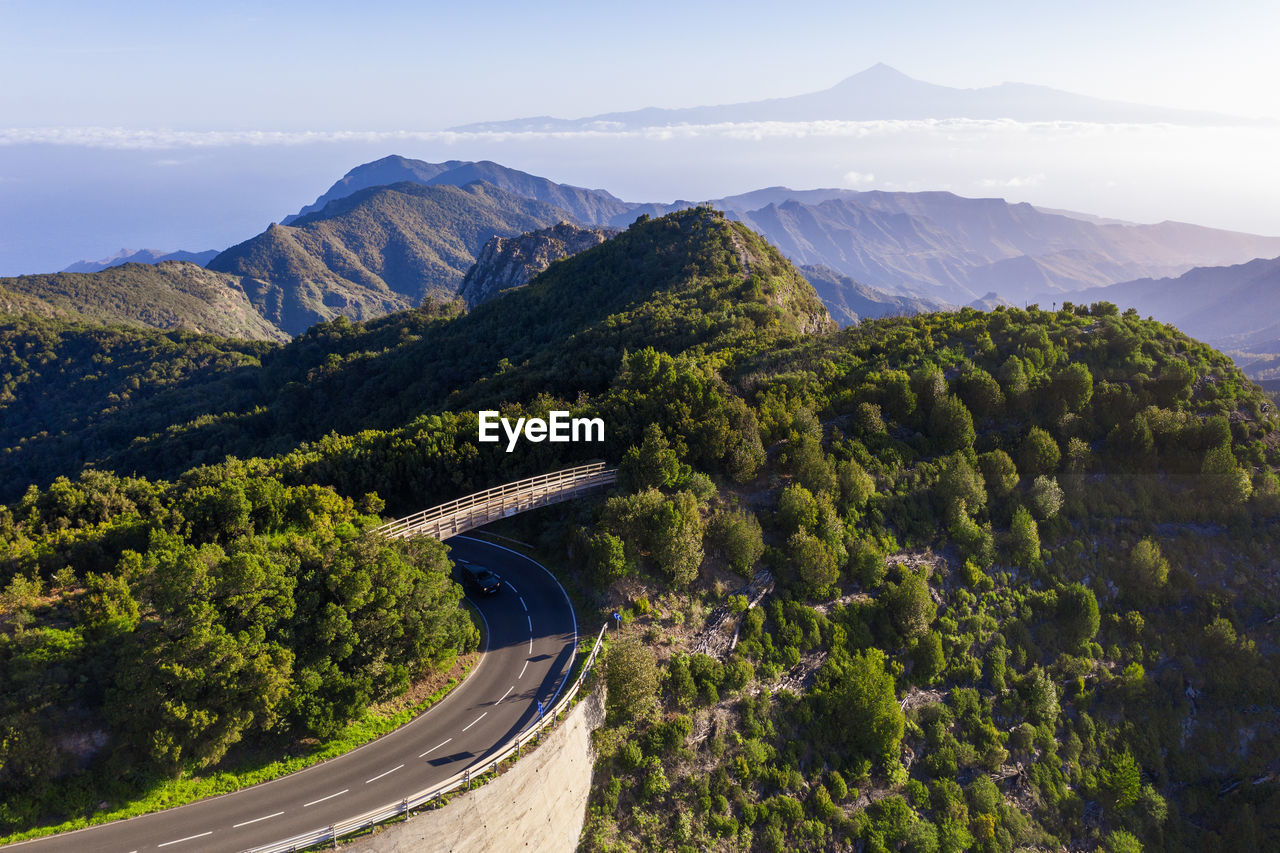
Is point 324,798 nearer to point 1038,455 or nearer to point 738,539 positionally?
point 738,539

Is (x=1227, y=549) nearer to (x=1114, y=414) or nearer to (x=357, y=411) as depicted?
(x=1114, y=414)

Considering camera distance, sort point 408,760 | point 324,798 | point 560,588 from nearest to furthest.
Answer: point 324,798 < point 408,760 < point 560,588

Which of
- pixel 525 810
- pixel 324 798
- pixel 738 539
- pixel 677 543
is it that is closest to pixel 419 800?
pixel 324 798

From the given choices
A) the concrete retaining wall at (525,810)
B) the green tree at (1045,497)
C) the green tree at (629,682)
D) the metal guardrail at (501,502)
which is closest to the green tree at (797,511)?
the metal guardrail at (501,502)

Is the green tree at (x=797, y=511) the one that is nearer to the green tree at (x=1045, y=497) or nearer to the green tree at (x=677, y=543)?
the green tree at (x=677, y=543)

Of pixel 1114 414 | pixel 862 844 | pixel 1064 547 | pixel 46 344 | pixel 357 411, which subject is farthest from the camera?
pixel 46 344

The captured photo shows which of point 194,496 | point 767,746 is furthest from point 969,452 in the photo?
point 194,496

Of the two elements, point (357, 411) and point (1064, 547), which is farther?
point (357, 411)
